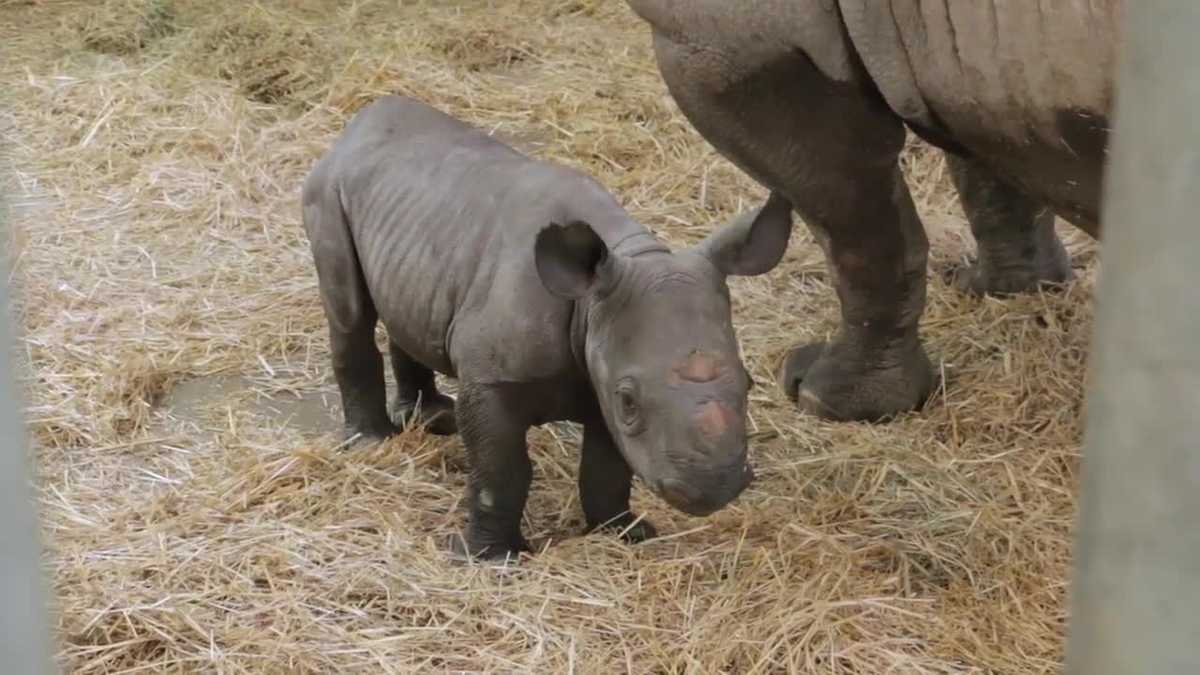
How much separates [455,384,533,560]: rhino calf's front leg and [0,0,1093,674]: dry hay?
0.09m

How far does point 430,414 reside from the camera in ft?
14.8

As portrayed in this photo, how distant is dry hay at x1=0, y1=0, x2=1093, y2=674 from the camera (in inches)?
137

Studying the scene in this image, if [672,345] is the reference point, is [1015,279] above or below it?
below

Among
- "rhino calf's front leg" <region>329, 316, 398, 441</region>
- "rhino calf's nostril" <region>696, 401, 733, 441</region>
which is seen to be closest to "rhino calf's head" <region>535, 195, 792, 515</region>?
"rhino calf's nostril" <region>696, 401, 733, 441</region>

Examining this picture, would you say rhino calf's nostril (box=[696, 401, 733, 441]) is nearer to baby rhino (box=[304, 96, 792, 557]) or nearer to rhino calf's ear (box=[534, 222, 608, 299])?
baby rhino (box=[304, 96, 792, 557])

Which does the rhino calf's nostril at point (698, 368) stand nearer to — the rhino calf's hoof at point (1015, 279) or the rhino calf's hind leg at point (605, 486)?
the rhino calf's hind leg at point (605, 486)

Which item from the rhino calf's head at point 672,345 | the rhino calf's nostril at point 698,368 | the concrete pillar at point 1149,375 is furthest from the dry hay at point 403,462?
the concrete pillar at point 1149,375

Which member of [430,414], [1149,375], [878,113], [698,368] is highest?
[1149,375]

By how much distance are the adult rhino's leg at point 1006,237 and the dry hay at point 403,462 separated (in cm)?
9

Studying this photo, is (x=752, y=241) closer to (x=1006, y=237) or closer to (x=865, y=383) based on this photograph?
(x=865, y=383)

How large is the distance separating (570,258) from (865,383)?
1.50m

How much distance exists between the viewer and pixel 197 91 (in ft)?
Answer: 23.2

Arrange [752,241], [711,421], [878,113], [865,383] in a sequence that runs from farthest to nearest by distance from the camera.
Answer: [865,383], [878,113], [752,241], [711,421]

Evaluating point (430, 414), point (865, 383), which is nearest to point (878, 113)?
point (865, 383)
